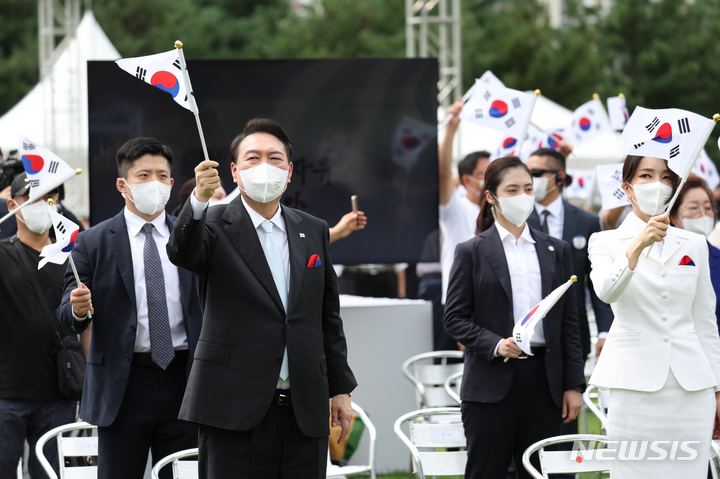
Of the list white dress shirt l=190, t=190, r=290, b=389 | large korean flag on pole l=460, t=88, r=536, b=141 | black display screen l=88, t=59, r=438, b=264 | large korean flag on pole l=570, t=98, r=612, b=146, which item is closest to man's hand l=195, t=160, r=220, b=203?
white dress shirt l=190, t=190, r=290, b=389

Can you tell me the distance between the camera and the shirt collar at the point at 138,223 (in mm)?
4359

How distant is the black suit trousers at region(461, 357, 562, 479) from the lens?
4.38 m

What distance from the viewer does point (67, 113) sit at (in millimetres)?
16438

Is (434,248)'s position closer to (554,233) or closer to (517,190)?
(554,233)

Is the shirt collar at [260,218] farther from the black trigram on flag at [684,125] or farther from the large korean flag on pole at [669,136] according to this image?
the black trigram on flag at [684,125]

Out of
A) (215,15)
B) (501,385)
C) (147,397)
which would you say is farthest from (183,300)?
(215,15)

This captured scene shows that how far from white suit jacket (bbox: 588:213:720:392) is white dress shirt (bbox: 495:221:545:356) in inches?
23.9

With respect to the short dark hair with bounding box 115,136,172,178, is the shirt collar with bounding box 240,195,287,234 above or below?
below

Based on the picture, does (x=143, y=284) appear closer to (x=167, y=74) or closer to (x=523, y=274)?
(x=167, y=74)

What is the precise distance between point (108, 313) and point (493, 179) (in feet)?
6.96

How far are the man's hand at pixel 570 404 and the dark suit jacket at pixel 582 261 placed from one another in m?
1.20

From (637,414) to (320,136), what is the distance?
3479mm

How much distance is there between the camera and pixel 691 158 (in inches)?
151

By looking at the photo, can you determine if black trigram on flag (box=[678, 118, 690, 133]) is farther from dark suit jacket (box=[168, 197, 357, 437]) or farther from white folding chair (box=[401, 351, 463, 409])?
white folding chair (box=[401, 351, 463, 409])
